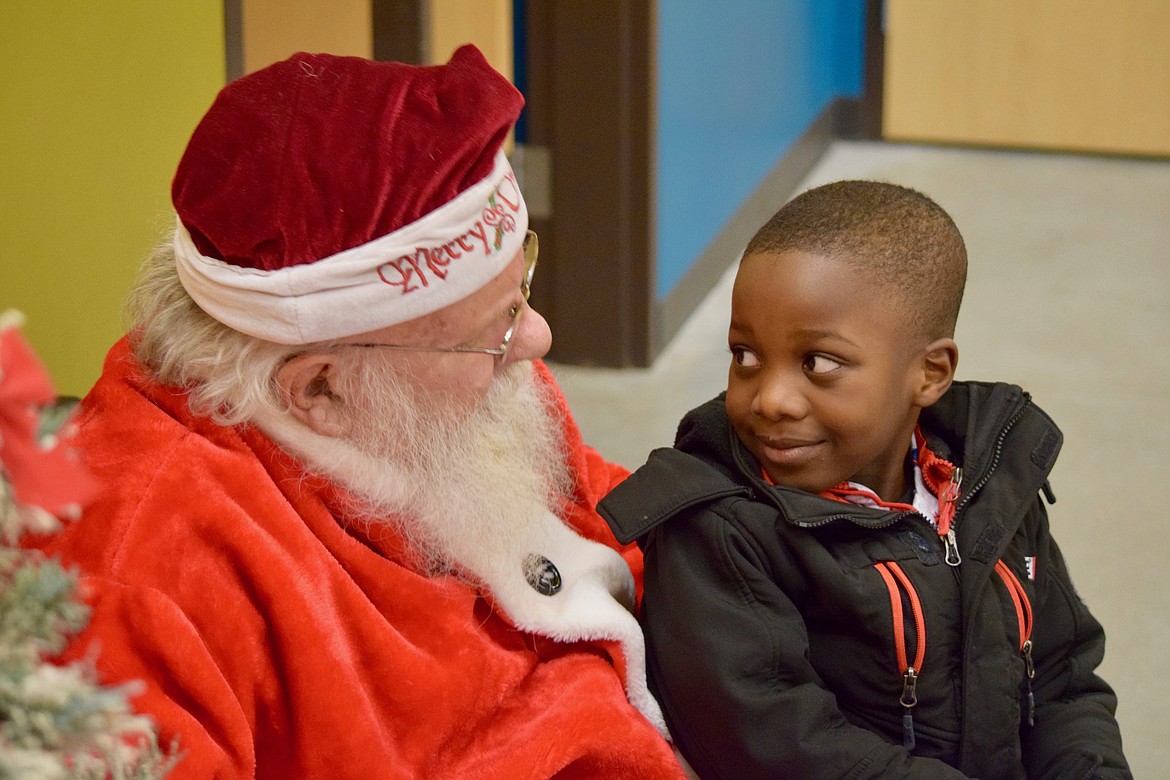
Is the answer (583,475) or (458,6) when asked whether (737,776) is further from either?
(458,6)

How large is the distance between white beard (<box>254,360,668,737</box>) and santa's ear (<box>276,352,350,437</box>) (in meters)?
0.01

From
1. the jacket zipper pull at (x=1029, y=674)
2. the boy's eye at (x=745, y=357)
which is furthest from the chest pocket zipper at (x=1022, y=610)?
the boy's eye at (x=745, y=357)

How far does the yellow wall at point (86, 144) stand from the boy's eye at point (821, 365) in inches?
40.5

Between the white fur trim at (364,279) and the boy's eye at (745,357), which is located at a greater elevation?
the white fur trim at (364,279)

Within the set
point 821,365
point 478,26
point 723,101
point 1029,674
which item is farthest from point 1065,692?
point 723,101

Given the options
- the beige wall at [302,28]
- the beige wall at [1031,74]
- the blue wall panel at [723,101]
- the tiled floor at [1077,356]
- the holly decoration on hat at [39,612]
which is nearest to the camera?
the holly decoration on hat at [39,612]

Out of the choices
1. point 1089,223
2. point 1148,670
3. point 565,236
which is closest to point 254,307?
point 1148,670

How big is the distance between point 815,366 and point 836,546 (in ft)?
0.68

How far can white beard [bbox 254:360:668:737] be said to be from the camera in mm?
1439

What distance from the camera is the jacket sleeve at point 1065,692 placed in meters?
1.60

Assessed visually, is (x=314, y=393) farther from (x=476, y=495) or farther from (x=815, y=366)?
(x=815, y=366)

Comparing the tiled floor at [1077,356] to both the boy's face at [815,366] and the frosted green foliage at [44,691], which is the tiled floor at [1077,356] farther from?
the frosted green foliage at [44,691]

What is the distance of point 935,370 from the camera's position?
5.15ft

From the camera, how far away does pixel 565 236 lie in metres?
3.92
